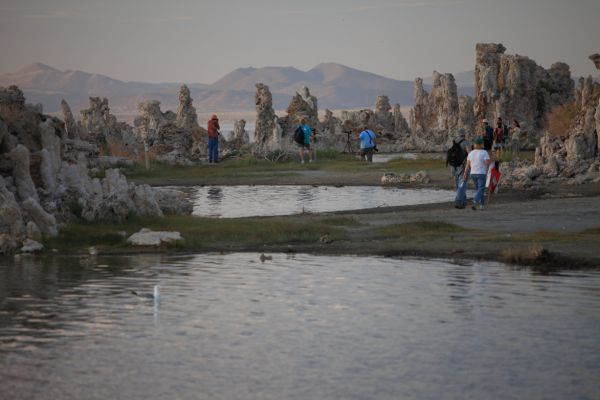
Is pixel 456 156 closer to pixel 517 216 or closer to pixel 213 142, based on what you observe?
pixel 517 216

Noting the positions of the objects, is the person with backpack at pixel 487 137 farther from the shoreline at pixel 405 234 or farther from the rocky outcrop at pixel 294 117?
the rocky outcrop at pixel 294 117

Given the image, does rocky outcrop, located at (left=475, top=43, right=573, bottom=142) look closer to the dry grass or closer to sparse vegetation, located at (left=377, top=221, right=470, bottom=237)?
the dry grass

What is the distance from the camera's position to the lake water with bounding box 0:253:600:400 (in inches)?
468

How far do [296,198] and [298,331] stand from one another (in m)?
22.6

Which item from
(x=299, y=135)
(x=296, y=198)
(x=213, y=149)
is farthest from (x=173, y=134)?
(x=296, y=198)

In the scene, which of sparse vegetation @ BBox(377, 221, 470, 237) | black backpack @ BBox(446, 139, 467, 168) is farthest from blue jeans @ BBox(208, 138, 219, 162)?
sparse vegetation @ BBox(377, 221, 470, 237)

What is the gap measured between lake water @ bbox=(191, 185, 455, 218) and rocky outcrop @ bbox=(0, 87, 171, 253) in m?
5.39

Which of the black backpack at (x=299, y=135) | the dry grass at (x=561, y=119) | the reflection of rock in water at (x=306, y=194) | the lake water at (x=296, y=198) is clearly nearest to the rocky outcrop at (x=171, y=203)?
the lake water at (x=296, y=198)

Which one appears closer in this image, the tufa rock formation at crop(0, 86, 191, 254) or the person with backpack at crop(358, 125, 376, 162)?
the tufa rock formation at crop(0, 86, 191, 254)

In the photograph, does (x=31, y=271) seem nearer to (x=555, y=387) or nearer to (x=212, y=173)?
(x=555, y=387)

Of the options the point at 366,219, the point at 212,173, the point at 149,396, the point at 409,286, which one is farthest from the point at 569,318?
the point at 212,173

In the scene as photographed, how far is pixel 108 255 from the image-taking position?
21734 millimetres

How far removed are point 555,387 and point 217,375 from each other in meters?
3.46

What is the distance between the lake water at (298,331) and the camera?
11883 millimetres
